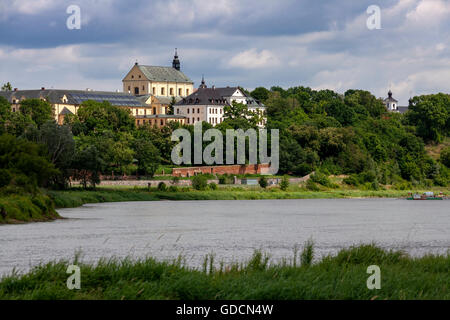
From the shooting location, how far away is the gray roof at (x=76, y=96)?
13288 cm

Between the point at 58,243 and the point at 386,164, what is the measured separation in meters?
75.5

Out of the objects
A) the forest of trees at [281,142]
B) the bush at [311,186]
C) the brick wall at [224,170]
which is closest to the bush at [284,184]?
the bush at [311,186]

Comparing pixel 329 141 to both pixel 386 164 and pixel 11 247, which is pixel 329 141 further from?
pixel 11 247

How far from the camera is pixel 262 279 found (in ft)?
56.8

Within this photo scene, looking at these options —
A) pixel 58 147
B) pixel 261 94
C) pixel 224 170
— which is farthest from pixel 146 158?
pixel 261 94

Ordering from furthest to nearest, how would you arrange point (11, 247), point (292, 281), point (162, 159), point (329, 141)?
point (329, 141), point (162, 159), point (11, 247), point (292, 281)

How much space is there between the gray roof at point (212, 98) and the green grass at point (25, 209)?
3642 inches

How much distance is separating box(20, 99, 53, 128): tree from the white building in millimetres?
28312

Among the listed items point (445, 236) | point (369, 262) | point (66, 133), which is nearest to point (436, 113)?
point (66, 133)

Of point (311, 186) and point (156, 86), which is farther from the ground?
point (156, 86)

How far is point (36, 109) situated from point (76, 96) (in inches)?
844

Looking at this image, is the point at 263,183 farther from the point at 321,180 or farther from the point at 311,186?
the point at 321,180

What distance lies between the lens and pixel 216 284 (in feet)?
54.8

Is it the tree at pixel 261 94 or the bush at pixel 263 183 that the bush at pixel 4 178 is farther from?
the tree at pixel 261 94
